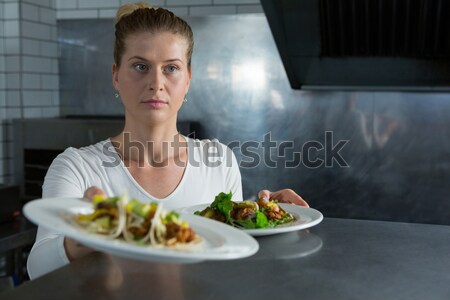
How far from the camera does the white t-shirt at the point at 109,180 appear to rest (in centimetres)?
142

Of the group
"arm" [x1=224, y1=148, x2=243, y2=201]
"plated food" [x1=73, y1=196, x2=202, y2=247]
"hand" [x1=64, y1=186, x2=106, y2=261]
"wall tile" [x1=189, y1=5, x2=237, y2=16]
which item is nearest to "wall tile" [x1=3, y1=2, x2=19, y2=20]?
"wall tile" [x1=189, y1=5, x2=237, y2=16]

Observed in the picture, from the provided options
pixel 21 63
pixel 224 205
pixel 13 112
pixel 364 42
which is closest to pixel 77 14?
pixel 21 63

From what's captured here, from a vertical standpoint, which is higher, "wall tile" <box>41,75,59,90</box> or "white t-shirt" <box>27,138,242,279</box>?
"wall tile" <box>41,75,59,90</box>

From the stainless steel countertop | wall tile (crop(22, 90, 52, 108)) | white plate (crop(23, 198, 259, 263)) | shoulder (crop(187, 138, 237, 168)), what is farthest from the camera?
wall tile (crop(22, 90, 52, 108))

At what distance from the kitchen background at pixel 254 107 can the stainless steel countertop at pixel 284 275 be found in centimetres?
201

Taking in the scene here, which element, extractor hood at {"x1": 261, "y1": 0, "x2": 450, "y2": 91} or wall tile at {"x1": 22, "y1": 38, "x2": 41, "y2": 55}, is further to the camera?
wall tile at {"x1": 22, "y1": 38, "x2": 41, "y2": 55}

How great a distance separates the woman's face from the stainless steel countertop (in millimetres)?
512

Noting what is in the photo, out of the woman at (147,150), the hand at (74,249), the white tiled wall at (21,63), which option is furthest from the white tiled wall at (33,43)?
the hand at (74,249)

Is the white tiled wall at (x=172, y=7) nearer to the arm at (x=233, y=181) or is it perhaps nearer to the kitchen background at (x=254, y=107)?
the kitchen background at (x=254, y=107)

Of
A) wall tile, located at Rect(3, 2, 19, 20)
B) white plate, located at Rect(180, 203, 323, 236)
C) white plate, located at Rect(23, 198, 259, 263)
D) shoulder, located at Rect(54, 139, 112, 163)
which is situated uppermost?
wall tile, located at Rect(3, 2, 19, 20)

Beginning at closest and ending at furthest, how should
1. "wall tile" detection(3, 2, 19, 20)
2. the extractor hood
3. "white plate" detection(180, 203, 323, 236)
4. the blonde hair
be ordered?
"white plate" detection(180, 203, 323, 236) → the blonde hair → the extractor hood → "wall tile" detection(3, 2, 19, 20)

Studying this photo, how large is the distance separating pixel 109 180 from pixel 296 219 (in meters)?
0.60

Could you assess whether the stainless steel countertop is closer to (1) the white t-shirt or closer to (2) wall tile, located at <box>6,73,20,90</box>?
(1) the white t-shirt

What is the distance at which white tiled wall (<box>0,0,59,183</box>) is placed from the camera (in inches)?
147
